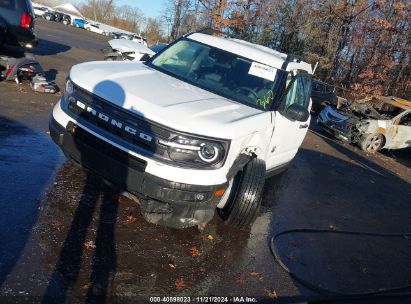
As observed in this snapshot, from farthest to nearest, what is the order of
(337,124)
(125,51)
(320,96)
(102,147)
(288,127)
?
(320,96)
(337,124)
(125,51)
(288,127)
(102,147)

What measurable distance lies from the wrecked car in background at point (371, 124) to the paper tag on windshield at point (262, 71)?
974 cm

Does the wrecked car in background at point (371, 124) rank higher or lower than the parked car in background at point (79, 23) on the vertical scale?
higher

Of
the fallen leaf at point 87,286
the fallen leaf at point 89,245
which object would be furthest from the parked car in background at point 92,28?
the fallen leaf at point 87,286

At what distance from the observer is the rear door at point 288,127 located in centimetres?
562

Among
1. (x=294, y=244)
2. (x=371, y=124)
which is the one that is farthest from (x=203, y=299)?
(x=371, y=124)

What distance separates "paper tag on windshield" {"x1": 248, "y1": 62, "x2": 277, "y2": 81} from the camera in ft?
18.8

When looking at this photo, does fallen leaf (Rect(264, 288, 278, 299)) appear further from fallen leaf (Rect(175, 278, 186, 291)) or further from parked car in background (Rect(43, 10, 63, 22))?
parked car in background (Rect(43, 10, 63, 22))

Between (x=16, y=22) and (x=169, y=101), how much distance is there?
7.29m

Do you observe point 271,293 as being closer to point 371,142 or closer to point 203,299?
point 203,299

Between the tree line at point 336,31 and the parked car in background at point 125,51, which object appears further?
the tree line at point 336,31

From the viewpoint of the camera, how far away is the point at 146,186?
13.4 feet

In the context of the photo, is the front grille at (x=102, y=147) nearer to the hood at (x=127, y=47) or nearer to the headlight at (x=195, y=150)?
the headlight at (x=195, y=150)

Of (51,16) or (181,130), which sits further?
(51,16)

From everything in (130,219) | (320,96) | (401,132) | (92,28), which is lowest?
(92,28)
